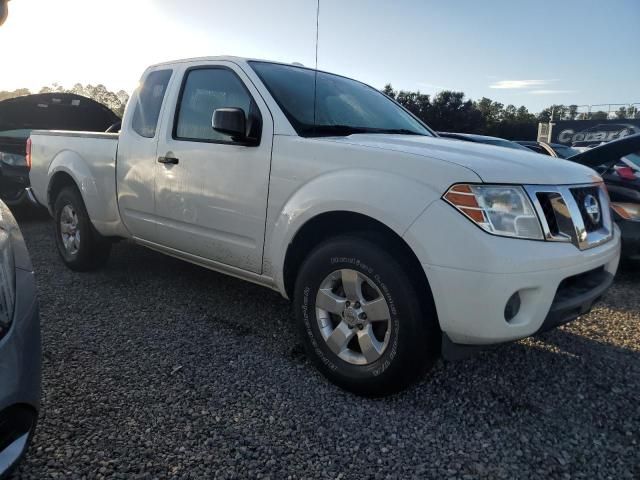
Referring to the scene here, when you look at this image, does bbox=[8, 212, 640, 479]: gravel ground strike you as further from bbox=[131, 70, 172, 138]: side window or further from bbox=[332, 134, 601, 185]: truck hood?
bbox=[131, 70, 172, 138]: side window

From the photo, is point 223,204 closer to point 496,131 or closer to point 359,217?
point 359,217

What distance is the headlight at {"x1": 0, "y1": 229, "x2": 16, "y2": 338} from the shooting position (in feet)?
5.18

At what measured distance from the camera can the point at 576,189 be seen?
2529 millimetres

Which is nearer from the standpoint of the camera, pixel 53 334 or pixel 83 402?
pixel 83 402

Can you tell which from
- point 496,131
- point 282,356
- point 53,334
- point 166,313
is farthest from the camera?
point 496,131

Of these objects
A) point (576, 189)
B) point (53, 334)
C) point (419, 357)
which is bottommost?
point (53, 334)

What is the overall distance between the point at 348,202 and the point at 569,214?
1.05 m

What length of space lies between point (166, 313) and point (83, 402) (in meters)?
1.30

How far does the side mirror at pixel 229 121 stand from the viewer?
9.32 ft

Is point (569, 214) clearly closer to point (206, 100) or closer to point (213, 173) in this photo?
point (213, 173)

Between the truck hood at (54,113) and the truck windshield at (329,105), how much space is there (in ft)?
19.0

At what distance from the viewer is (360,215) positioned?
252 centimetres

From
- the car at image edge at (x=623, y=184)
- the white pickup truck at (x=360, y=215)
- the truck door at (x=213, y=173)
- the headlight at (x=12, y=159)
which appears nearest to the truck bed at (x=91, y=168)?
the white pickup truck at (x=360, y=215)

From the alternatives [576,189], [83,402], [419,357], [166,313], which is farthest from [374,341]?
[166,313]
